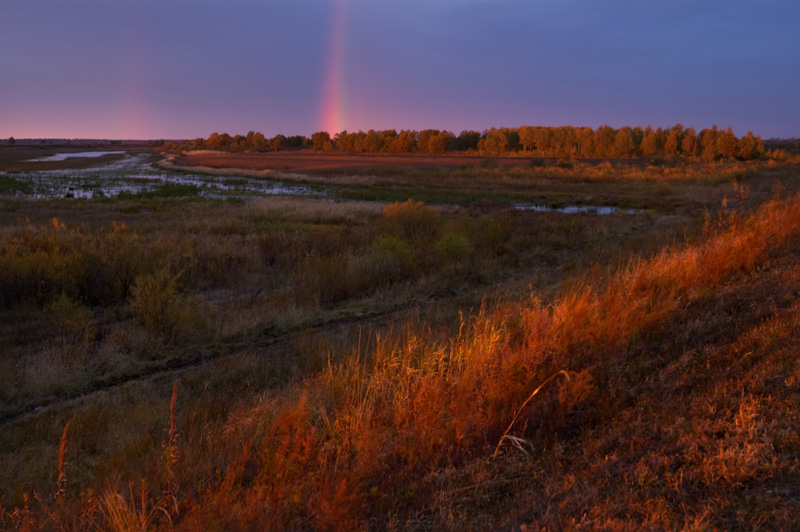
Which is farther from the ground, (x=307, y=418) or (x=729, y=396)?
(x=729, y=396)

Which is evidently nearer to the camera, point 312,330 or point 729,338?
point 729,338

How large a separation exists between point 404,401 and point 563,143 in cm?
12936

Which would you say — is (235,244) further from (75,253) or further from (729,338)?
(729,338)

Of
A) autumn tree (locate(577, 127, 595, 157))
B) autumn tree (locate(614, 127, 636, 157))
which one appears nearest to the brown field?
autumn tree (locate(577, 127, 595, 157))

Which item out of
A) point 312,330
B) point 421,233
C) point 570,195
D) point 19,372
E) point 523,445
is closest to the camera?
point 523,445

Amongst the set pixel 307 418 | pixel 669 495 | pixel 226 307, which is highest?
pixel 669 495

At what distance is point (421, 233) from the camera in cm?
1909

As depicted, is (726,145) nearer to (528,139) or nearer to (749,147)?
(749,147)

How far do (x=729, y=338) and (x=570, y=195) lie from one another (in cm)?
4120

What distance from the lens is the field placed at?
9.95 ft

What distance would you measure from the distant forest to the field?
9218cm

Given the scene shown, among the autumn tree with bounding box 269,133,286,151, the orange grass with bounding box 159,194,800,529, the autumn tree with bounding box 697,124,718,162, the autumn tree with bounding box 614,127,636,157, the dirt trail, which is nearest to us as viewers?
the orange grass with bounding box 159,194,800,529

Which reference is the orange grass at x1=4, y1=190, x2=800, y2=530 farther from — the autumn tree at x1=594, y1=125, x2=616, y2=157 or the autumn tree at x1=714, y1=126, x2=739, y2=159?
the autumn tree at x1=594, y1=125, x2=616, y2=157

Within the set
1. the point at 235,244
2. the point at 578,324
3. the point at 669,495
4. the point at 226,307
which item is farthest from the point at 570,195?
the point at 669,495
